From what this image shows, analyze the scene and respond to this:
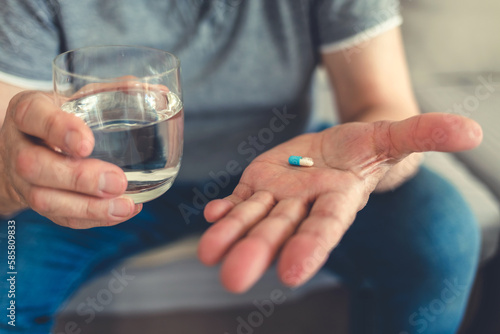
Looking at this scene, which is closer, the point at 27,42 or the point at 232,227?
the point at 232,227

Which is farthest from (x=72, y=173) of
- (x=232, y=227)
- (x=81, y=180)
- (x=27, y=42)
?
(x=27, y=42)

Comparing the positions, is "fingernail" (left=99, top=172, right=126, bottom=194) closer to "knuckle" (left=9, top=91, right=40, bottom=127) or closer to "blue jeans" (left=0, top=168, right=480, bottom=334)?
"knuckle" (left=9, top=91, right=40, bottom=127)

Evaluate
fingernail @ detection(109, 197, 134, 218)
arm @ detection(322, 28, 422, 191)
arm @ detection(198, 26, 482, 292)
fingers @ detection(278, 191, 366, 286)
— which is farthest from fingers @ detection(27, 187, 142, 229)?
arm @ detection(322, 28, 422, 191)

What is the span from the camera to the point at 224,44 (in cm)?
84

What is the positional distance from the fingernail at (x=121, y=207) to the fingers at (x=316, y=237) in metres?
0.20

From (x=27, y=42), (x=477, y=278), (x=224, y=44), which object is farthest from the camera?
(x=477, y=278)

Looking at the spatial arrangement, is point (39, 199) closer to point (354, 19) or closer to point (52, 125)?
point (52, 125)

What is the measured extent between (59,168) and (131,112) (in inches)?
4.0

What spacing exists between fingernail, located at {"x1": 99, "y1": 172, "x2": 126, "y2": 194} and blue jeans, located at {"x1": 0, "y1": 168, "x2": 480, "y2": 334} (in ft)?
1.03

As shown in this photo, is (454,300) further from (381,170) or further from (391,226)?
(381,170)

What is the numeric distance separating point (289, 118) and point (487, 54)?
34.1 inches

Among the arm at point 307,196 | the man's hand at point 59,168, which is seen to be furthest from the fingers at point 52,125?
the arm at point 307,196

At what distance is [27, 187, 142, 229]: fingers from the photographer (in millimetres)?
487

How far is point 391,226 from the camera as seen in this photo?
0.74 m
